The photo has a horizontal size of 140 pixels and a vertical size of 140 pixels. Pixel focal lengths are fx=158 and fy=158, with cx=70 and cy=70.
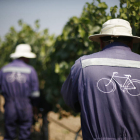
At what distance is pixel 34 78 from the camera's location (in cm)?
365

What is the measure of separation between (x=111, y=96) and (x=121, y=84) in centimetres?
14

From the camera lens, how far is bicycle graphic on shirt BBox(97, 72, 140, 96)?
56.3 inches

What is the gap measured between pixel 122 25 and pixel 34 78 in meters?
2.49

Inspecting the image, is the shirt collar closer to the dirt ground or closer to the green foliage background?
the green foliage background

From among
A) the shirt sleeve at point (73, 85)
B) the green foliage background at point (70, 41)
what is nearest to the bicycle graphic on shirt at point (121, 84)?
the shirt sleeve at point (73, 85)

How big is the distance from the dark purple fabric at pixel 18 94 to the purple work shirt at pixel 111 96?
221 cm

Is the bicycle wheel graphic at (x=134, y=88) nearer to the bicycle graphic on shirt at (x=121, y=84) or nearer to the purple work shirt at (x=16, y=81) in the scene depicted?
the bicycle graphic on shirt at (x=121, y=84)

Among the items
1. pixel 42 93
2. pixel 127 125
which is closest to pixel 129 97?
pixel 127 125

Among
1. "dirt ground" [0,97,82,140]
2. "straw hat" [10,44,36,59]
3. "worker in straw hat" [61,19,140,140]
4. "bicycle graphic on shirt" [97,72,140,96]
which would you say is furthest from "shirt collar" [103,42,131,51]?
"dirt ground" [0,97,82,140]

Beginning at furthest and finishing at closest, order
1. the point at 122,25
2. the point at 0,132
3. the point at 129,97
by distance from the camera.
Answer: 1. the point at 0,132
2. the point at 122,25
3. the point at 129,97

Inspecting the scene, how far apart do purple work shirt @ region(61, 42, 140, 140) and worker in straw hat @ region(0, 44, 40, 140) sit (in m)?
2.21

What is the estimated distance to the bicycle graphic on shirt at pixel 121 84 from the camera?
143 centimetres

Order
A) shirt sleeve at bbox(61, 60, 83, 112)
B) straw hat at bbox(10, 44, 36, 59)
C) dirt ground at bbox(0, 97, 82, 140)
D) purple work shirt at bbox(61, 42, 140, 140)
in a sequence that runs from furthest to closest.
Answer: dirt ground at bbox(0, 97, 82, 140) → straw hat at bbox(10, 44, 36, 59) → shirt sleeve at bbox(61, 60, 83, 112) → purple work shirt at bbox(61, 42, 140, 140)

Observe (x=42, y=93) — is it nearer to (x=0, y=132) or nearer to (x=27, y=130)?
(x=27, y=130)
